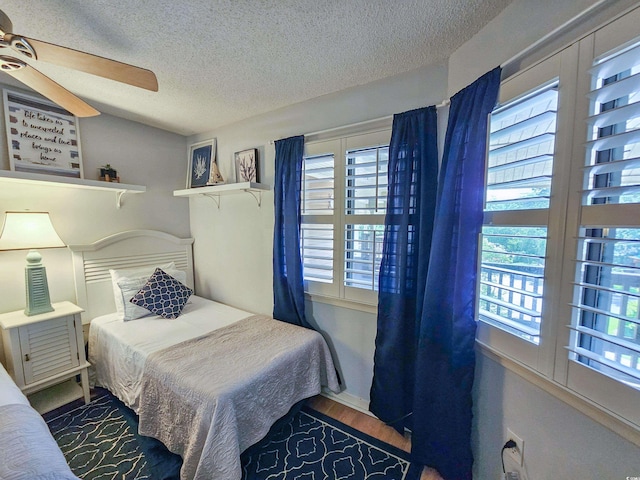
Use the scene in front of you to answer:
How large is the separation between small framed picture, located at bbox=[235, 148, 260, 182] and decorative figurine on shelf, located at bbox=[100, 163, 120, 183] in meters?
1.11

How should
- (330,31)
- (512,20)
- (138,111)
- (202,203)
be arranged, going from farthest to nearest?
(202,203), (138,111), (330,31), (512,20)

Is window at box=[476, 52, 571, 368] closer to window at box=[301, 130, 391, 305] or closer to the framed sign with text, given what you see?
window at box=[301, 130, 391, 305]

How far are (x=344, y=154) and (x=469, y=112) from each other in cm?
87

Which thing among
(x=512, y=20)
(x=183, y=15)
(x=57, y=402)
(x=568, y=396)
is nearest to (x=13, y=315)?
(x=57, y=402)

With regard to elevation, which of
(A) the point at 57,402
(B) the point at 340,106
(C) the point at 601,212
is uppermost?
(B) the point at 340,106

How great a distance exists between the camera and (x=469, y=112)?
1.24m

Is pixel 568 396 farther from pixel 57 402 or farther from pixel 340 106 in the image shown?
pixel 57 402

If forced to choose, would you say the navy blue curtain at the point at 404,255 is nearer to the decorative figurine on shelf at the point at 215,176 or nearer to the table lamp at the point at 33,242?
the decorative figurine on shelf at the point at 215,176

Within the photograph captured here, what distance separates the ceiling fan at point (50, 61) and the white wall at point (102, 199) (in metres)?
1.20

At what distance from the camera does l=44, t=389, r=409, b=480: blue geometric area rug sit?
1467 millimetres

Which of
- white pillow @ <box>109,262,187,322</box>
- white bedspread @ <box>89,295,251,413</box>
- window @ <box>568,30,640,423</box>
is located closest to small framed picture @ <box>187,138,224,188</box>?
white pillow @ <box>109,262,187,322</box>

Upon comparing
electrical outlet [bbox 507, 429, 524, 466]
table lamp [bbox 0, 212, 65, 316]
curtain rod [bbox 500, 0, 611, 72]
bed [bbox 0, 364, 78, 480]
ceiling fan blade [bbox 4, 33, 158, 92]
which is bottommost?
electrical outlet [bbox 507, 429, 524, 466]

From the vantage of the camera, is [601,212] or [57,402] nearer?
[601,212]

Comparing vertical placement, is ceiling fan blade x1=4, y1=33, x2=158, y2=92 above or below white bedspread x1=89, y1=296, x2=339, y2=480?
above
